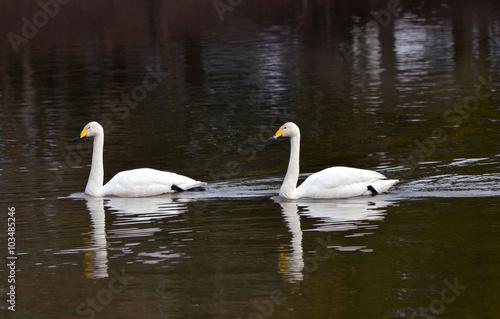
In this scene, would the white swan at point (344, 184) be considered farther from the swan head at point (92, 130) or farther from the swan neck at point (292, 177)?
the swan head at point (92, 130)

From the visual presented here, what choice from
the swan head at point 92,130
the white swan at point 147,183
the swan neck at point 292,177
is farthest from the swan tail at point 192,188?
the swan head at point 92,130

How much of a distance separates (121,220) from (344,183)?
11.7 ft

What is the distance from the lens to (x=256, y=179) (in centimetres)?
1853

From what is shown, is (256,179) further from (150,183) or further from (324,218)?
(324,218)

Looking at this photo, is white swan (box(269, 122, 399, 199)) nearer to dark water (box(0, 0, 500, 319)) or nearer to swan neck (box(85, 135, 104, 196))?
dark water (box(0, 0, 500, 319))

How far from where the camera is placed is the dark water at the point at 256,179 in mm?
10836

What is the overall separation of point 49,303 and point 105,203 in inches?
257

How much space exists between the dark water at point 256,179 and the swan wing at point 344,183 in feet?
0.89

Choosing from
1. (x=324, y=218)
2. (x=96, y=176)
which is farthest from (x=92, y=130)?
(x=324, y=218)

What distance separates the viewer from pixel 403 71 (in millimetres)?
36250

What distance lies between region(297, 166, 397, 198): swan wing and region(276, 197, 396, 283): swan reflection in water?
0.12 m

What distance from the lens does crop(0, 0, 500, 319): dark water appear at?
10.8 m

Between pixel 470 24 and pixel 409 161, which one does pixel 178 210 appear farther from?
pixel 470 24

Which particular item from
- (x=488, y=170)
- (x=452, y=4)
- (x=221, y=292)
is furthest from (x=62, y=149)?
Answer: (x=452, y=4)
